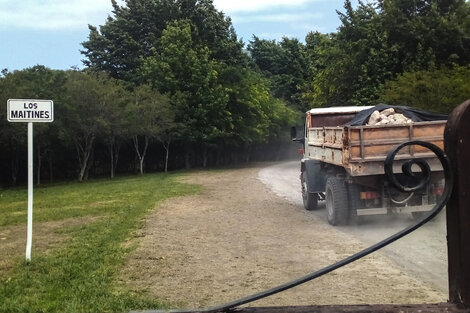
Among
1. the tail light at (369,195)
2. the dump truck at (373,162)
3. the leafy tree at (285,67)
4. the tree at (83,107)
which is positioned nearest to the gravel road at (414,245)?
the dump truck at (373,162)

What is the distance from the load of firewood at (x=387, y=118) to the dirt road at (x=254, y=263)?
265cm

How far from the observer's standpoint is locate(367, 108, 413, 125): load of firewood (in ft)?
36.9

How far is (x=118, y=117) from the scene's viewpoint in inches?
1339

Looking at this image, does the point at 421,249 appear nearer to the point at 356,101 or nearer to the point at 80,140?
the point at 356,101

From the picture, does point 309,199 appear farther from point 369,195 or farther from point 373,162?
point 373,162

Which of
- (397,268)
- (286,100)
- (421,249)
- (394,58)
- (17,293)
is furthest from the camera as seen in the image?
(286,100)

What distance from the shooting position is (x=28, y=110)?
7.99m

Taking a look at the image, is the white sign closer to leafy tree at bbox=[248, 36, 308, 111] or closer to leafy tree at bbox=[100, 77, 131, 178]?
leafy tree at bbox=[100, 77, 131, 178]

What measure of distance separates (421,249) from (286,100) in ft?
187

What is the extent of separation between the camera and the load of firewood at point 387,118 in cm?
1124

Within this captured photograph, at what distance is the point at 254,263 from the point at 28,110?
430cm

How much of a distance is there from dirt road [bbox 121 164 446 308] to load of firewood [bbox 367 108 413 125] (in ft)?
8.69

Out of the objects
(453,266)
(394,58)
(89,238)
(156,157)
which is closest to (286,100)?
(156,157)

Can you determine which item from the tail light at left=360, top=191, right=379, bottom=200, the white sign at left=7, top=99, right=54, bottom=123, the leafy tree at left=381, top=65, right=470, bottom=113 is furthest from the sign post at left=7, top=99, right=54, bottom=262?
the leafy tree at left=381, top=65, right=470, bottom=113
